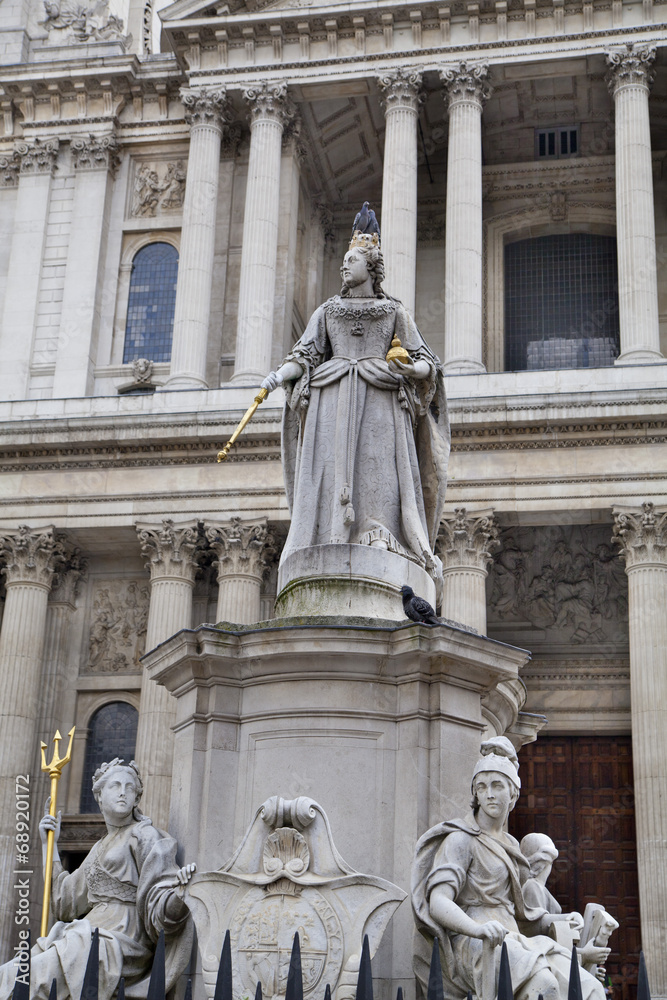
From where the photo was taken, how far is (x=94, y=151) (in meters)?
34.8

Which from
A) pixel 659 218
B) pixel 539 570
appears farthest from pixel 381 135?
pixel 539 570

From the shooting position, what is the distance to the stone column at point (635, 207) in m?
29.0

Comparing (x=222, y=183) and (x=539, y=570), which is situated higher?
(x=222, y=183)

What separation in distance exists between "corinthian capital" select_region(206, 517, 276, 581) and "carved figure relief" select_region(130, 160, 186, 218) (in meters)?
10.9

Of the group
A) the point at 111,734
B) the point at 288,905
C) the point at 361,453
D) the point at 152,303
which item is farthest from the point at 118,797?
the point at 152,303

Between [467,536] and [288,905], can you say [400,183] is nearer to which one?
[467,536]

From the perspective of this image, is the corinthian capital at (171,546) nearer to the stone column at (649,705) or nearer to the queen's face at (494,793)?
the stone column at (649,705)

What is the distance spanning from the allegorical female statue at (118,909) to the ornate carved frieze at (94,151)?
28.7 meters

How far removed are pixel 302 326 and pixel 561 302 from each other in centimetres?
668

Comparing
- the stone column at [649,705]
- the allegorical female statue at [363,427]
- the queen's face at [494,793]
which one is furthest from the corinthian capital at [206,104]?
the queen's face at [494,793]

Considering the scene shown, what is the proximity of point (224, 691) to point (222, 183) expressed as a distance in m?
27.4

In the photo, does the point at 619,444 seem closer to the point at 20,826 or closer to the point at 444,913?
the point at 20,826

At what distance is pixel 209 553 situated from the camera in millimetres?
28672

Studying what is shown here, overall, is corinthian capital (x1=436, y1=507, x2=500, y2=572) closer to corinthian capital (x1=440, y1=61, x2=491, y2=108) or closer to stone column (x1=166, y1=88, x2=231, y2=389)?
stone column (x1=166, y1=88, x2=231, y2=389)
